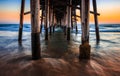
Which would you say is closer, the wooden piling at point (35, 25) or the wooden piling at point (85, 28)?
the wooden piling at point (35, 25)

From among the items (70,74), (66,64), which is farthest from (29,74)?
(66,64)

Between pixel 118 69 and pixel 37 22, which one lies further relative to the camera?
pixel 37 22

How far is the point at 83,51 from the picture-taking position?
4.88 m

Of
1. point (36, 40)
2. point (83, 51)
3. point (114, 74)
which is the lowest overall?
point (114, 74)

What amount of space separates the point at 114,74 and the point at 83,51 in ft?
4.56

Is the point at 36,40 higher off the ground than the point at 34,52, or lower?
higher

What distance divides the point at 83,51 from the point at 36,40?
121 centimetres

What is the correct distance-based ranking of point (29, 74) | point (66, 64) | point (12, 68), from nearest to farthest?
point (29, 74), point (12, 68), point (66, 64)

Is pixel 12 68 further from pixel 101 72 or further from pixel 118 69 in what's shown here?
pixel 118 69

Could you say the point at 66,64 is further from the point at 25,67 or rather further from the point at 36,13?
the point at 36,13

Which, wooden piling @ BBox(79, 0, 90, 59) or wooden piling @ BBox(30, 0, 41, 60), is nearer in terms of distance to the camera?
wooden piling @ BBox(30, 0, 41, 60)

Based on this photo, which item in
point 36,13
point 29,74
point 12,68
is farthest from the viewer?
point 36,13

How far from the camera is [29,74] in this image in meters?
3.55

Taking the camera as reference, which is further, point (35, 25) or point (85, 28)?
point (85, 28)
